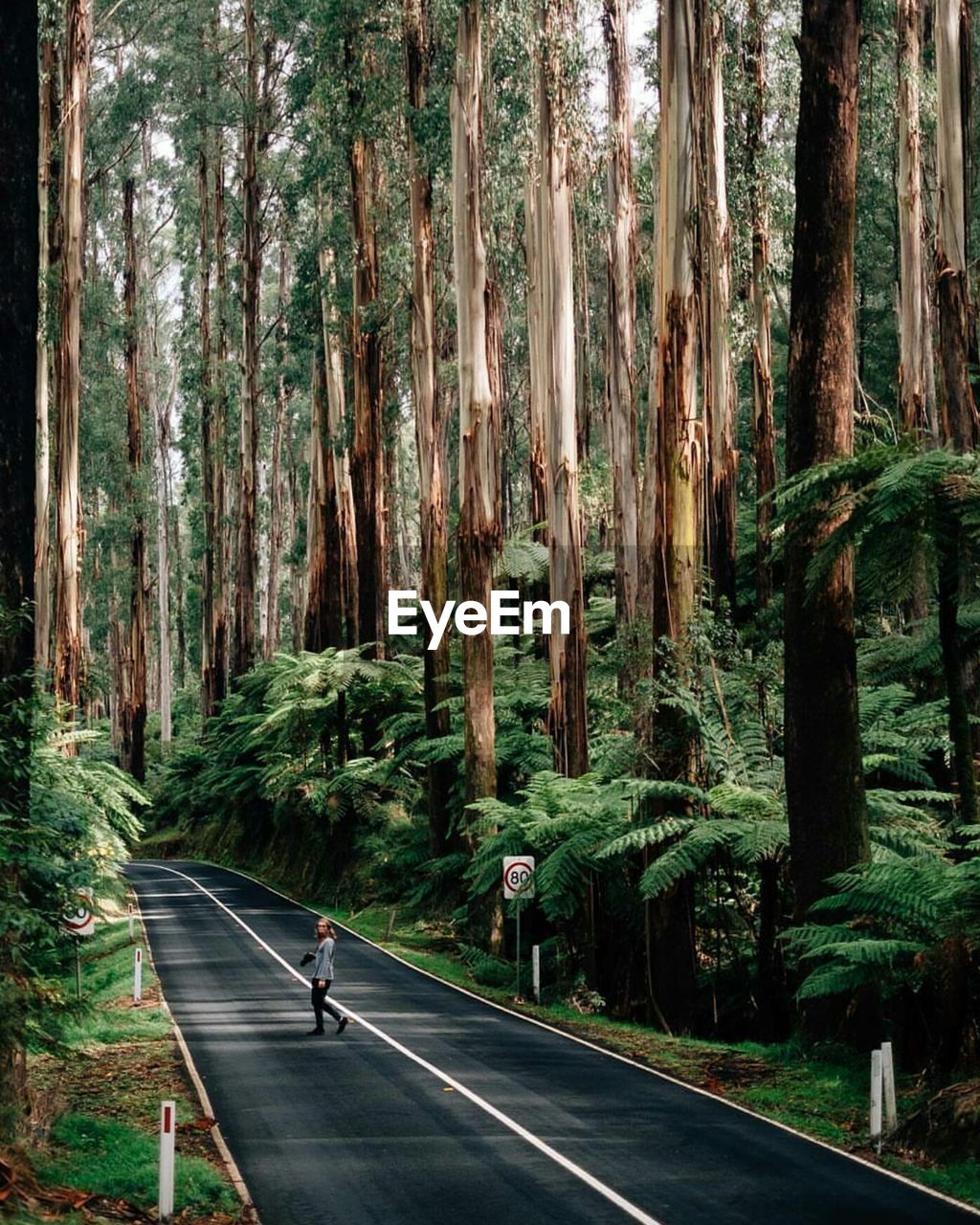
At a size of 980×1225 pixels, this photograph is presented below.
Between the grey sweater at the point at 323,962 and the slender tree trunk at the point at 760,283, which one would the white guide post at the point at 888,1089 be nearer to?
the grey sweater at the point at 323,962

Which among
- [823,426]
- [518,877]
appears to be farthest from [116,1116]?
[823,426]

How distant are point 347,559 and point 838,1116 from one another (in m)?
28.9

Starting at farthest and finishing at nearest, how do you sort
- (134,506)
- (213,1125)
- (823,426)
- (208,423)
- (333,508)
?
(208,423) < (134,506) < (333,508) < (823,426) < (213,1125)

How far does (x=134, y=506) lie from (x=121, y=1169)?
4004cm

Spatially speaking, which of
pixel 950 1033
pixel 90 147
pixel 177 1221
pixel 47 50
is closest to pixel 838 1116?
pixel 950 1033

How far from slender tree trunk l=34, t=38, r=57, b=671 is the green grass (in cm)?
1236

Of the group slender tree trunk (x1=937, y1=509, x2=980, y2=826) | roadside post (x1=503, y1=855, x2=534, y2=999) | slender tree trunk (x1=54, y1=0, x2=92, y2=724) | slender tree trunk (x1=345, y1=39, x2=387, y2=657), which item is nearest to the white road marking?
roadside post (x1=503, y1=855, x2=534, y2=999)

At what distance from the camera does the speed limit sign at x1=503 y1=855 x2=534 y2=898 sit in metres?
20.0

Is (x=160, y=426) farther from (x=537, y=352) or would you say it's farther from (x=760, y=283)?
(x=537, y=352)

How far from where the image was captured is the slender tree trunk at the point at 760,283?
28.9m

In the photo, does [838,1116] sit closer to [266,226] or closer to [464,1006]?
[464,1006]

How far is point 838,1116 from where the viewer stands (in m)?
12.6

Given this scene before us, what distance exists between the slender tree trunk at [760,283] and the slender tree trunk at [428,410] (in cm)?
603

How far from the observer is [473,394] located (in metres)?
23.9
